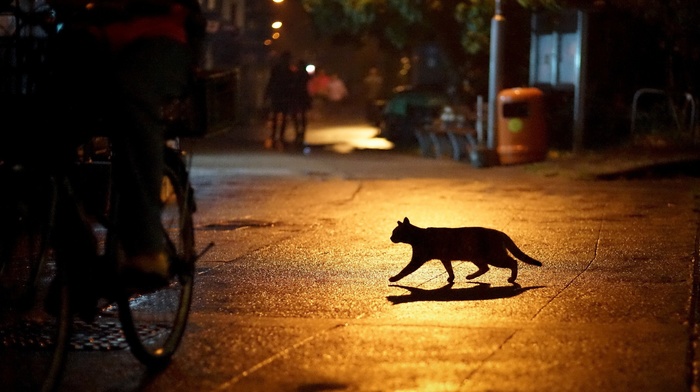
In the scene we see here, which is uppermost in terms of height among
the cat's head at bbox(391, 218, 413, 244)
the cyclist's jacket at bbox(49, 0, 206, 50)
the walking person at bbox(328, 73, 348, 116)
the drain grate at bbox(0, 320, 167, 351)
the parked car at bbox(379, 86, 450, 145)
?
the cyclist's jacket at bbox(49, 0, 206, 50)

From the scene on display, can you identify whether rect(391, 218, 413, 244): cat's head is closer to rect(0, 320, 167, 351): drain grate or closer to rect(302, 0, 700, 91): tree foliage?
rect(0, 320, 167, 351): drain grate

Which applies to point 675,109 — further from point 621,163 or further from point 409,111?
point 409,111

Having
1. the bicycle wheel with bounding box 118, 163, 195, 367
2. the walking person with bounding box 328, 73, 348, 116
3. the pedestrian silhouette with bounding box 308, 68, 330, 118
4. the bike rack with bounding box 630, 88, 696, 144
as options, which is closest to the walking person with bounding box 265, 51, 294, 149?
the bike rack with bounding box 630, 88, 696, 144

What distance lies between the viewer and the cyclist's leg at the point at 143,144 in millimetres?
4551

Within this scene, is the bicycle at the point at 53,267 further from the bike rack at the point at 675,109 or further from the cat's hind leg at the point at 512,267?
the bike rack at the point at 675,109

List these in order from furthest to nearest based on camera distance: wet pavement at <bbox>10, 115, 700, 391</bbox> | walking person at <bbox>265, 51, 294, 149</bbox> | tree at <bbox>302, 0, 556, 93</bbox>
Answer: tree at <bbox>302, 0, 556, 93</bbox>
walking person at <bbox>265, 51, 294, 149</bbox>
wet pavement at <bbox>10, 115, 700, 391</bbox>

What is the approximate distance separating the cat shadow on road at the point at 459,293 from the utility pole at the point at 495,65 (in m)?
10.4

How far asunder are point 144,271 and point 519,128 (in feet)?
44.0

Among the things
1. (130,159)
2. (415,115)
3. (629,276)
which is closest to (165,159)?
(130,159)

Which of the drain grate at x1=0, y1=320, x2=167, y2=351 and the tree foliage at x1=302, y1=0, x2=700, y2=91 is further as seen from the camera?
the tree foliage at x1=302, y1=0, x2=700, y2=91

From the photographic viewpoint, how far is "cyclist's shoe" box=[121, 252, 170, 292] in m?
4.65

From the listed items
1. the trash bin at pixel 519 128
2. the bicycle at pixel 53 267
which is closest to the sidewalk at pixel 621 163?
the trash bin at pixel 519 128

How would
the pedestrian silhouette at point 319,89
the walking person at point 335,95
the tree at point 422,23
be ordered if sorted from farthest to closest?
the walking person at point 335,95, the pedestrian silhouette at point 319,89, the tree at point 422,23

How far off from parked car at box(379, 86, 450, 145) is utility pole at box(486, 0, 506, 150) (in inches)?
310
